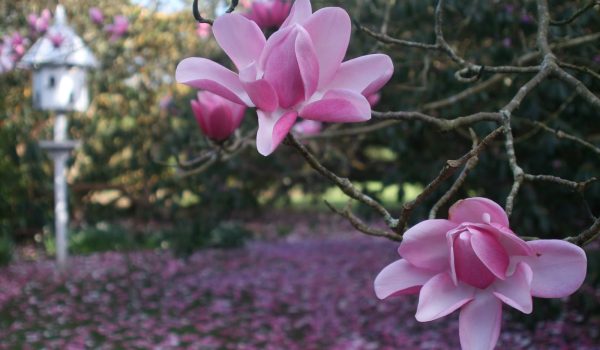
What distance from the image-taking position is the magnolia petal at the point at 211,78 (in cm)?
58

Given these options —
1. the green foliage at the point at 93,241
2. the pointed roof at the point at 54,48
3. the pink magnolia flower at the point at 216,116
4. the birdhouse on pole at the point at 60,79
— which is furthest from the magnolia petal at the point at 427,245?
the green foliage at the point at 93,241

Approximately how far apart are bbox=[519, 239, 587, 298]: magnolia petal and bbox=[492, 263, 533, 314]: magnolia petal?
0.01 meters

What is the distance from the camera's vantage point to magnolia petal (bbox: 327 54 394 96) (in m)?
0.60

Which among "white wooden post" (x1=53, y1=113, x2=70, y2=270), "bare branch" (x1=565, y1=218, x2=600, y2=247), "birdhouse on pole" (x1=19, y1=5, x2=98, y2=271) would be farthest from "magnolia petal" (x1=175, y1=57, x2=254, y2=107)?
"white wooden post" (x1=53, y1=113, x2=70, y2=270)

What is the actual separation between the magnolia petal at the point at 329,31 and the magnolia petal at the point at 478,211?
0.16 meters

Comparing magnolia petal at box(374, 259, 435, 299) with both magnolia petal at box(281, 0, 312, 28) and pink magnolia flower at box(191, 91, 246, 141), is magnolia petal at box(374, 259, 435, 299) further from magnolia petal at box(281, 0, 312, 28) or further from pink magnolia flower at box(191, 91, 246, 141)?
pink magnolia flower at box(191, 91, 246, 141)

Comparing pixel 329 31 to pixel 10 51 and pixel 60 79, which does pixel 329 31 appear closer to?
pixel 10 51

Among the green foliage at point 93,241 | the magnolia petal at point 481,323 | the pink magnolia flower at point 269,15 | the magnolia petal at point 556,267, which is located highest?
the pink magnolia flower at point 269,15

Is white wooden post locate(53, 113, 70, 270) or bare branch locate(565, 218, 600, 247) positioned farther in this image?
white wooden post locate(53, 113, 70, 270)

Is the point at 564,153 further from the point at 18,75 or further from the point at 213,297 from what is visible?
the point at 18,75

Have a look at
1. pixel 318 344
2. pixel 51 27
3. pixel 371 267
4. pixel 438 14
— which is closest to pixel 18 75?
pixel 51 27

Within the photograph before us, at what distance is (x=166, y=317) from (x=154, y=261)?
2.02 m

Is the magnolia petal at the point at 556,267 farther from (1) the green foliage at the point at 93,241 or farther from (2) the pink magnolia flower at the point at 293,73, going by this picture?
(1) the green foliage at the point at 93,241

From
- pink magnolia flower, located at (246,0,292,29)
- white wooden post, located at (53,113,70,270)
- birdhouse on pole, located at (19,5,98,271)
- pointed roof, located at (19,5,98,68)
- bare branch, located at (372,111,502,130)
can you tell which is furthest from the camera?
white wooden post, located at (53,113,70,270)
